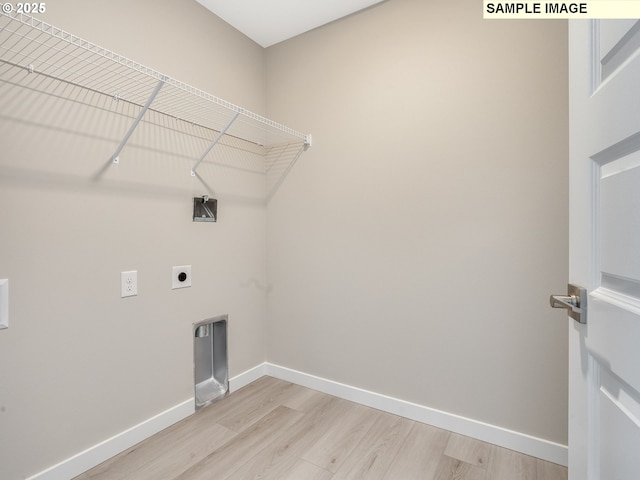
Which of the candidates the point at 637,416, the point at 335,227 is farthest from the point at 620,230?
the point at 335,227

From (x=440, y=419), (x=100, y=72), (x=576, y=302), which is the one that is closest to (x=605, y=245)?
(x=576, y=302)

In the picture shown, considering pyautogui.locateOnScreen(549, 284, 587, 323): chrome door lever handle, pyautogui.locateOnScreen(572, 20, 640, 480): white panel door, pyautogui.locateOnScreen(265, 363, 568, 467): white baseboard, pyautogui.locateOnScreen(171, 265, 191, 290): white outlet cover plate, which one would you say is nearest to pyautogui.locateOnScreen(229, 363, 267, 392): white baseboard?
pyautogui.locateOnScreen(265, 363, 568, 467): white baseboard

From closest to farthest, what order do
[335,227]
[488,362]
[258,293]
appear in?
[488,362], [335,227], [258,293]

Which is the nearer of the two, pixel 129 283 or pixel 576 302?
pixel 576 302

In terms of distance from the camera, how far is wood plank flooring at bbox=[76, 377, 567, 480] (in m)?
1.39

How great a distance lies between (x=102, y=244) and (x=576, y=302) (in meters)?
1.74

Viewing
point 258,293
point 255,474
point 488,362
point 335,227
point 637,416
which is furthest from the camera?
point 258,293

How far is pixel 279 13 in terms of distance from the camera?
6.38ft

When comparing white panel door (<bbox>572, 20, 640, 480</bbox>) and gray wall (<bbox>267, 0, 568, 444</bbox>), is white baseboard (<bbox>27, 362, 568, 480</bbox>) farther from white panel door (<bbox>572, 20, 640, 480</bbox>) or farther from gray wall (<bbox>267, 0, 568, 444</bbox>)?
white panel door (<bbox>572, 20, 640, 480</bbox>)

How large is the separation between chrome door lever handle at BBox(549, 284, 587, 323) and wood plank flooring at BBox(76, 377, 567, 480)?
3.42 ft

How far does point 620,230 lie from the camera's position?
1.92 ft

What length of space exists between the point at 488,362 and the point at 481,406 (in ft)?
0.76

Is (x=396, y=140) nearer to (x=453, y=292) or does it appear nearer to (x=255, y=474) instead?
(x=453, y=292)

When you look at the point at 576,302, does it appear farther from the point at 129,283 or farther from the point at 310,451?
the point at 129,283
